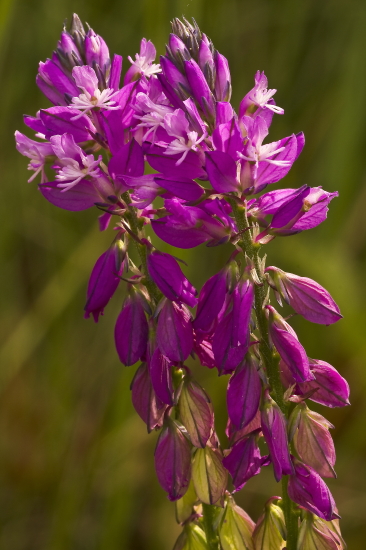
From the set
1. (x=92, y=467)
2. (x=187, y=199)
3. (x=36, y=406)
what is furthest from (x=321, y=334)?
(x=187, y=199)

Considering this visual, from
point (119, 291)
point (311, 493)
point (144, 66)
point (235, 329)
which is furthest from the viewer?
point (119, 291)

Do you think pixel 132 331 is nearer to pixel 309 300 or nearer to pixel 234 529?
pixel 309 300

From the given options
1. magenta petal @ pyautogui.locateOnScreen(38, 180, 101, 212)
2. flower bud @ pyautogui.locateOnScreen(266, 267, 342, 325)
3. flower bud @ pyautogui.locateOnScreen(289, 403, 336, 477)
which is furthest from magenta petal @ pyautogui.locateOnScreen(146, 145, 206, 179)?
flower bud @ pyautogui.locateOnScreen(289, 403, 336, 477)

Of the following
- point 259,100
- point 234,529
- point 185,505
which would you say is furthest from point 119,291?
point 259,100

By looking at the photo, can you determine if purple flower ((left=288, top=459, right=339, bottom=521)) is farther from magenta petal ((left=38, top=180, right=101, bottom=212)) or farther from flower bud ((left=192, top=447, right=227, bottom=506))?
magenta petal ((left=38, top=180, right=101, bottom=212))

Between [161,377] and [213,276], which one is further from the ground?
[213,276]

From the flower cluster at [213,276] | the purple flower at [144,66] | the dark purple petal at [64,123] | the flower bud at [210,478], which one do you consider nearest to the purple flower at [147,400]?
the flower cluster at [213,276]

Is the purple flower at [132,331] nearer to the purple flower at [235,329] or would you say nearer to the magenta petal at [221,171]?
the purple flower at [235,329]
